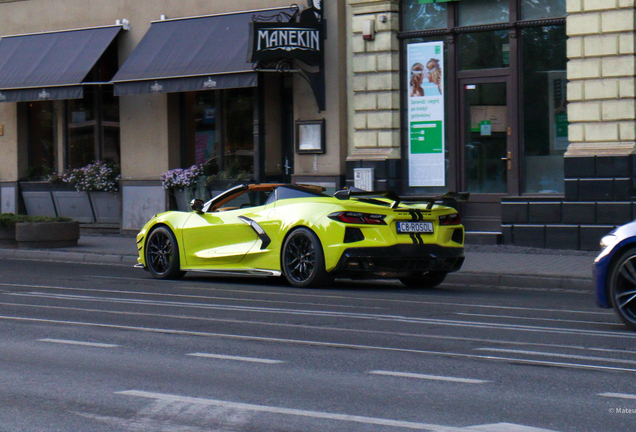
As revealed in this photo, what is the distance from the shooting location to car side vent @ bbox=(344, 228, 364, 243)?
436 inches

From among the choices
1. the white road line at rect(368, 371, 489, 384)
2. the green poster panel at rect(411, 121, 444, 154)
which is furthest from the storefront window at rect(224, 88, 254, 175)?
the white road line at rect(368, 371, 489, 384)

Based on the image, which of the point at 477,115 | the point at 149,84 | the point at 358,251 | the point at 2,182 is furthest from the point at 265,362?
the point at 2,182

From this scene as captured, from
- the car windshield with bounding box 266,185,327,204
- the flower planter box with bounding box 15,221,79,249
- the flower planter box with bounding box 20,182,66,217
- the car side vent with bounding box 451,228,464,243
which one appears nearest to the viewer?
the car side vent with bounding box 451,228,464,243

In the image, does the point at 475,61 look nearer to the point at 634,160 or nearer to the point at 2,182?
the point at 634,160

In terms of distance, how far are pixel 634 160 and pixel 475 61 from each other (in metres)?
3.55

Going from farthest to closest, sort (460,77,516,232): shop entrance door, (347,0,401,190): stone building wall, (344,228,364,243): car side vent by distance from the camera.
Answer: (347,0,401,190): stone building wall → (460,77,516,232): shop entrance door → (344,228,364,243): car side vent

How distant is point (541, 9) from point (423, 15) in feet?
7.42

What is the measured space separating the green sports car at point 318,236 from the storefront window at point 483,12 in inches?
246

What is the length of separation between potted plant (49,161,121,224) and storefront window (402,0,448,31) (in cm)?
759

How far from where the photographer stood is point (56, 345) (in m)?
7.54

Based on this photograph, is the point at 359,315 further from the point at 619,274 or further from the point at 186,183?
the point at 186,183

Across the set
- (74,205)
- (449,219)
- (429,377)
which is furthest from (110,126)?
(429,377)

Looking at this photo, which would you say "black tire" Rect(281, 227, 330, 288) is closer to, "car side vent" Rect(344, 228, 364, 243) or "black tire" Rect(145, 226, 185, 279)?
"car side vent" Rect(344, 228, 364, 243)

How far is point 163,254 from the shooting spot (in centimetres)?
1322
